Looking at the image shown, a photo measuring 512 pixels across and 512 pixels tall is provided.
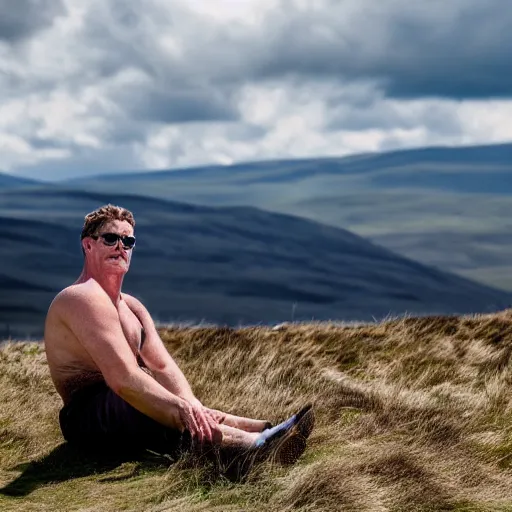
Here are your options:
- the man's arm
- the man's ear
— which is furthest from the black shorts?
the man's ear

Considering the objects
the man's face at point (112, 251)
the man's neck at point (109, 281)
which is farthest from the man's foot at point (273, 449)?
the man's face at point (112, 251)

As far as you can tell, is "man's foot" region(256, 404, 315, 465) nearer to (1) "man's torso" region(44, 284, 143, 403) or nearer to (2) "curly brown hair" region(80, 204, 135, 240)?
(1) "man's torso" region(44, 284, 143, 403)

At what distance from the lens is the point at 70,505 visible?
18.9 feet

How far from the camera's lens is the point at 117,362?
6207mm

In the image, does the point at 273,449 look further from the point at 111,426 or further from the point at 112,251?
the point at 112,251

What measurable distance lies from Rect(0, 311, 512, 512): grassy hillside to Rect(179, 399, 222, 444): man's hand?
0.19 meters

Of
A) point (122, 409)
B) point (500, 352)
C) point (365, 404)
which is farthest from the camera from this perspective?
point (500, 352)

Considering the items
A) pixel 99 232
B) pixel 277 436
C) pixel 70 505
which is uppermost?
pixel 99 232

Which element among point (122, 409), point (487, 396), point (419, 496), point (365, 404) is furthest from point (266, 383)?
point (419, 496)

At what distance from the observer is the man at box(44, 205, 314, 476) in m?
6.11

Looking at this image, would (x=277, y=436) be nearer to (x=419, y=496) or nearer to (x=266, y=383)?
(x=419, y=496)

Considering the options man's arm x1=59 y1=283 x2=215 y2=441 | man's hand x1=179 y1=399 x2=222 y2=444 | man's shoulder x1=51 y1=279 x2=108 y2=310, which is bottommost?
man's hand x1=179 y1=399 x2=222 y2=444

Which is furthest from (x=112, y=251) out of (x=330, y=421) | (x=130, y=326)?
(x=330, y=421)

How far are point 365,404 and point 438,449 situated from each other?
1.30 metres
